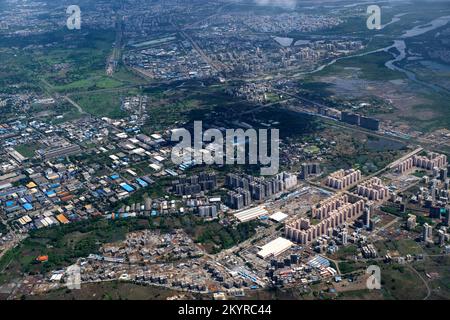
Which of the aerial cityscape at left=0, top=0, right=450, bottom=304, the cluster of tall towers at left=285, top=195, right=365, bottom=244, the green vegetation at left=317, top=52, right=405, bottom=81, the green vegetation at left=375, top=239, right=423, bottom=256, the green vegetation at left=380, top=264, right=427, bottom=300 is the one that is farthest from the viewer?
the green vegetation at left=317, top=52, right=405, bottom=81

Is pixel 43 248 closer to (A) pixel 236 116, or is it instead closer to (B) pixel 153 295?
(B) pixel 153 295

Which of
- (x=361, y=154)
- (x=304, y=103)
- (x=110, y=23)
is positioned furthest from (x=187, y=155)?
(x=110, y=23)

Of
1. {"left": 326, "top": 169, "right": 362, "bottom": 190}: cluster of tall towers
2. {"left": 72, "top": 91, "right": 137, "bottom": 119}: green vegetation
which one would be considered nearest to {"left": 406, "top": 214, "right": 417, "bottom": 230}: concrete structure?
{"left": 326, "top": 169, "right": 362, "bottom": 190}: cluster of tall towers

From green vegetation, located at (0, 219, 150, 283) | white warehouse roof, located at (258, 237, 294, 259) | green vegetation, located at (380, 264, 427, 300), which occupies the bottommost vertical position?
green vegetation, located at (380, 264, 427, 300)

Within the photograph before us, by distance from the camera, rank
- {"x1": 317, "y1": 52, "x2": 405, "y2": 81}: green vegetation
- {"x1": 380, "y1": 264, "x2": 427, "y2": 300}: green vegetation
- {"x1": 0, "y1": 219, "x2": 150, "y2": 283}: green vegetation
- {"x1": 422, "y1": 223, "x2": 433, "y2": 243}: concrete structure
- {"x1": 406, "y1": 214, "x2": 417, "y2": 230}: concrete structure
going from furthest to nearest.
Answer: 1. {"x1": 317, "y1": 52, "x2": 405, "y2": 81}: green vegetation
2. {"x1": 406, "y1": 214, "x2": 417, "y2": 230}: concrete structure
3. {"x1": 422, "y1": 223, "x2": 433, "y2": 243}: concrete structure
4. {"x1": 0, "y1": 219, "x2": 150, "y2": 283}: green vegetation
5. {"x1": 380, "y1": 264, "x2": 427, "y2": 300}: green vegetation

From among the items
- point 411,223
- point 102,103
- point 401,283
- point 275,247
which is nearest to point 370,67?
point 102,103

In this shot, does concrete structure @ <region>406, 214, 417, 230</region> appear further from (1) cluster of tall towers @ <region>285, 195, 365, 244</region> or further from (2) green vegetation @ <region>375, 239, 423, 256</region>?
(1) cluster of tall towers @ <region>285, 195, 365, 244</region>

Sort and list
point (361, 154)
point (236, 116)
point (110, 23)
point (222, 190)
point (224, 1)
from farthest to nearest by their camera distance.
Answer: point (224, 1), point (110, 23), point (236, 116), point (361, 154), point (222, 190)
